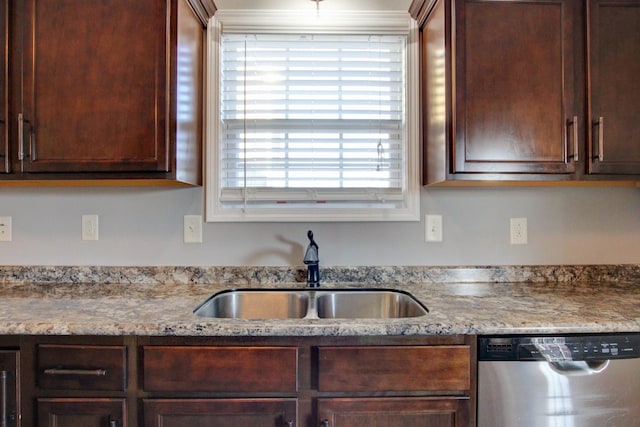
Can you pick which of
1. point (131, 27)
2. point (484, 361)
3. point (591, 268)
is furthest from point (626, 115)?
point (131, 27)

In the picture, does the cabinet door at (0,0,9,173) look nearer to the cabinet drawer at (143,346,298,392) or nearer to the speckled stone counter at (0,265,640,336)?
the speckled stone counter at (0,265,640,336)

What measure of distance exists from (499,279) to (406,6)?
1422 mm

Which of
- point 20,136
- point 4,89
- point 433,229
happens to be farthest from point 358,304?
point 4,89

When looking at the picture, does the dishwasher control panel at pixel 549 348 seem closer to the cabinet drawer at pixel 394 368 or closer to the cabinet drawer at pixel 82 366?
the cabinet drawer at pixel 394 368

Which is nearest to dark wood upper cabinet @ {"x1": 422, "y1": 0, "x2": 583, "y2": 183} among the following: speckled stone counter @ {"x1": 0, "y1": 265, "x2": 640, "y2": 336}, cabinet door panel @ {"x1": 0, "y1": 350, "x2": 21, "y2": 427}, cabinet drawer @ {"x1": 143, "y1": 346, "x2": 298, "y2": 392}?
speckled stone counter @ {"x1": 0, "y1": 265, "x2": 640, "y2": 336}

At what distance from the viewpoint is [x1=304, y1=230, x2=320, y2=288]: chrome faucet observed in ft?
4.90

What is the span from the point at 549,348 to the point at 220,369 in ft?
3.25

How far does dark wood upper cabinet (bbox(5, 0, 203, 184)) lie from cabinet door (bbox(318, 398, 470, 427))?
1.04m

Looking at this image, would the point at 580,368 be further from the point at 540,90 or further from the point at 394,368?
the point at 540,90

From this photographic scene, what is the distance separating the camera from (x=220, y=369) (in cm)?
100

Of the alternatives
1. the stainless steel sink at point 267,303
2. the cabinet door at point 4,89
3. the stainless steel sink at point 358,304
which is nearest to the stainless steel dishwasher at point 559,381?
the stainless steel sink at point 358,304

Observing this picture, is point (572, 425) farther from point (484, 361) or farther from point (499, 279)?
point (499, 279)

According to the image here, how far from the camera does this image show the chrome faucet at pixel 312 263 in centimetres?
149

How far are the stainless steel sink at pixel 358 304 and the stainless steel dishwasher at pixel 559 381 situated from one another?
1.66ft
